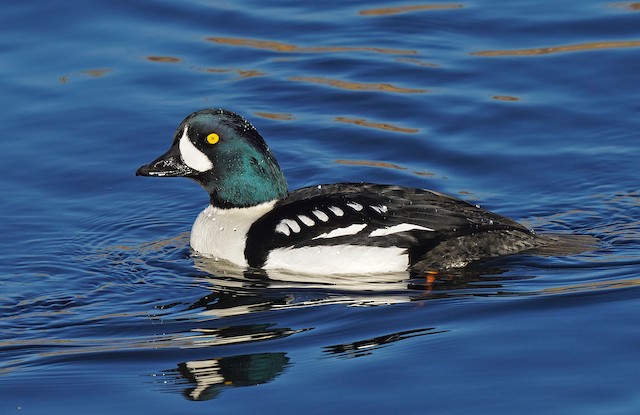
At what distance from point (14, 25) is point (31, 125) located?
8.76 feet

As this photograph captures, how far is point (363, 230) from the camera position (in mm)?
9664

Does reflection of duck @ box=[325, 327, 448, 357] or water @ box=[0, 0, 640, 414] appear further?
reflection of duck @ box=[325, 327, 448, 357]

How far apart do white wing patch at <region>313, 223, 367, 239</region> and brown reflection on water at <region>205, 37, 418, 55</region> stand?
5.13 metres

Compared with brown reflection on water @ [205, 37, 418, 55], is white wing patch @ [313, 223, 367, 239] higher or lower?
lower

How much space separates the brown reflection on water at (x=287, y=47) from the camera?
572 inches

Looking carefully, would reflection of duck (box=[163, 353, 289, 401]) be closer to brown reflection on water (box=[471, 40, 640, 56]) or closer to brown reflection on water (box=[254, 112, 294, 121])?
brown reflection on water (box=[254, 112, 294, 121])

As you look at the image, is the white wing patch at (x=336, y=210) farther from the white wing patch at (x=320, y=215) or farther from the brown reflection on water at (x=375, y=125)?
the brown reflection on water at (x=375, y=125)

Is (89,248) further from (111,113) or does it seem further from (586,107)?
(586,107)

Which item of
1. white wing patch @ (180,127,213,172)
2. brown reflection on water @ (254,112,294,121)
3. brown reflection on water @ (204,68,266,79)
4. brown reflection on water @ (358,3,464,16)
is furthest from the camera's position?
brown reflection on water @ (358,3,464,16)

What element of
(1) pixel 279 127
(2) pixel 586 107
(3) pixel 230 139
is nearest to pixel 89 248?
(3) pixel 230 139

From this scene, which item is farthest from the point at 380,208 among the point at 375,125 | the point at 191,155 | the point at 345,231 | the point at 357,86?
the point at 357,86

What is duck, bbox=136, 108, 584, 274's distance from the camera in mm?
9641

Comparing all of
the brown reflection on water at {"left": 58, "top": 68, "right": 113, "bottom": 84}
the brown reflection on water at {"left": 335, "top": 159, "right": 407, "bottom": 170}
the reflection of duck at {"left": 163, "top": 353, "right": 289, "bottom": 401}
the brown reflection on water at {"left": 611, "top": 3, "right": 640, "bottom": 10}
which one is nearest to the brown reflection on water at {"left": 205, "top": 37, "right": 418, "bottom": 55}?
the brown reflection on water at {"left": 58, "top": 68, "right": 113, "bottom": 84}

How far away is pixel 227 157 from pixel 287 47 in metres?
4.61
